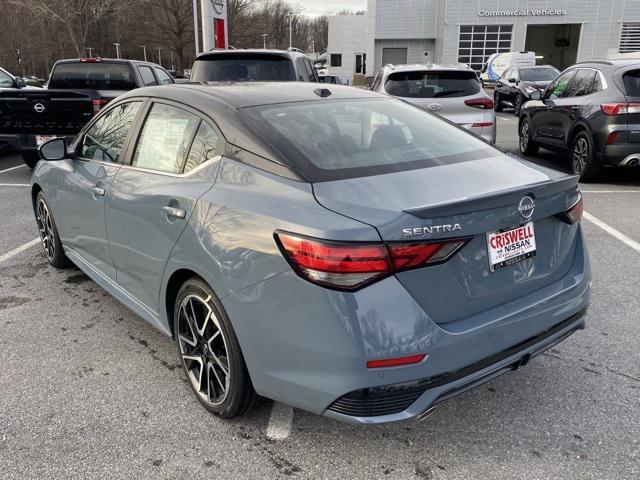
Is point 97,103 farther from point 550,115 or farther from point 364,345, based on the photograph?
point 364,345

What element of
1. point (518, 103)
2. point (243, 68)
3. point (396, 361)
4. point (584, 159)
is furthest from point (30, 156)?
point (518, 103)

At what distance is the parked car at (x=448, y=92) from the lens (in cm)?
807

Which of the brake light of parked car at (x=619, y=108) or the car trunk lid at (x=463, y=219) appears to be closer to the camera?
the car trunk lid at (x=463, y=219)

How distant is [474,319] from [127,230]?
2.02 meters

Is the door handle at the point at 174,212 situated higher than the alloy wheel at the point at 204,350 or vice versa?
the door handle at the point at 174,212

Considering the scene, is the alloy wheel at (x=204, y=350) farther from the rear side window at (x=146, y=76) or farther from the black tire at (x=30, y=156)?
the rear side window at (x=146, y=76)

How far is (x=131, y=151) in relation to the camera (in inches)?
133

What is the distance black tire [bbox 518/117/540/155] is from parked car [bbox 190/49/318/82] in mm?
4405

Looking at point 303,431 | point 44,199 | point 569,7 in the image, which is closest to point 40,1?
point 569,7

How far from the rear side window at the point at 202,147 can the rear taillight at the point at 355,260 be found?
37.0 inches

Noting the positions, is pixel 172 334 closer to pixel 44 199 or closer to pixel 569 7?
pixel 44 199

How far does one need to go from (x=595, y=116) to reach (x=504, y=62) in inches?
1178

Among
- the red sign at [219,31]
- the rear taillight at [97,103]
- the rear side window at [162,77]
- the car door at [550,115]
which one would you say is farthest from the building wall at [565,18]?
the rear taillight at [97,103]

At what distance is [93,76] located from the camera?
383 inches
